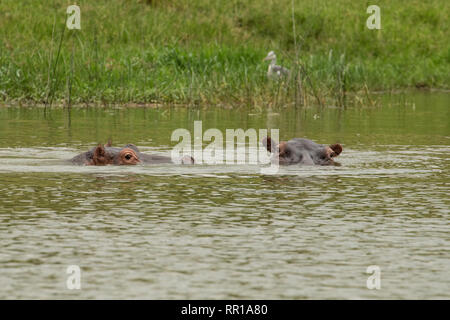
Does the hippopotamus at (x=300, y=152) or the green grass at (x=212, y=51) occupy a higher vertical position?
the green grass at (x=212, y=51)

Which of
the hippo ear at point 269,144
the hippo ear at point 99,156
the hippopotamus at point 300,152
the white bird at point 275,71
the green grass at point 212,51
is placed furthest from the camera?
the white bird at point 275,71

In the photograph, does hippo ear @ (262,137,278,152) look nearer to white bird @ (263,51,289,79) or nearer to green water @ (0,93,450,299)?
green water @ (0,93,450,299)

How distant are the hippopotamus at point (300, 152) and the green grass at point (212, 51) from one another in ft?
26.3

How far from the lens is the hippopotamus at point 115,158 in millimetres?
10828

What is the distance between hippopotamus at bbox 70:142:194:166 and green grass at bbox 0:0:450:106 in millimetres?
7444

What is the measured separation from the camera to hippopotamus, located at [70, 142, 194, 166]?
10828 millimetres

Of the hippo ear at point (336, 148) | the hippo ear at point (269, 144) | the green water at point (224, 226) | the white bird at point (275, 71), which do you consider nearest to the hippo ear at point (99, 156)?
the green water at point (224, 226)

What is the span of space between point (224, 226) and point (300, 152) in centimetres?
373

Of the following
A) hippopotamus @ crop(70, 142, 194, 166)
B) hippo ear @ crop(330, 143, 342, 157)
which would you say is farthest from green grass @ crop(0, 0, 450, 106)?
hippo ear @ crop(330, 143, 342, 157)

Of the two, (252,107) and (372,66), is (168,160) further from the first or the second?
(372,66)

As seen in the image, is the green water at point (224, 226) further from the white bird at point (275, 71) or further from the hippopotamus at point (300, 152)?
the white bird at point (275, 71)

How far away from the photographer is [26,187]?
30.9 feet
